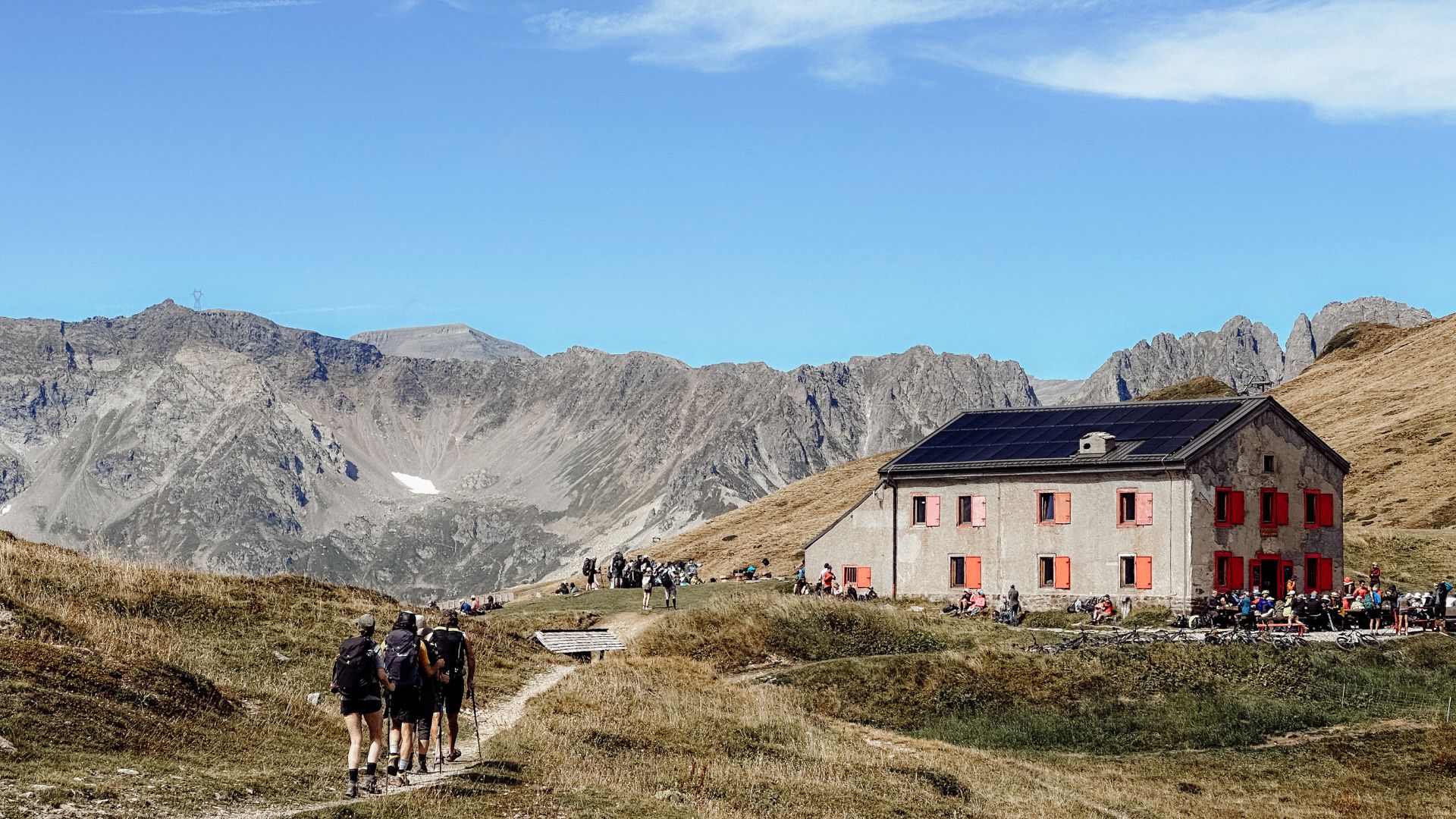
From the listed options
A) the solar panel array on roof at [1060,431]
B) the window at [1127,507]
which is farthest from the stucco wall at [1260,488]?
the window at [1127,507]

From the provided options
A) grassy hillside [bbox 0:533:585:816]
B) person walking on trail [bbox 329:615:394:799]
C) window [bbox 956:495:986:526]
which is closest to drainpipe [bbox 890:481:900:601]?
window [bbox 956:495:986:526]

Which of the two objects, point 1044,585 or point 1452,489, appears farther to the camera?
point 1452,489

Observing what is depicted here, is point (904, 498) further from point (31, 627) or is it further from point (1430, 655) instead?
point (31, 627)

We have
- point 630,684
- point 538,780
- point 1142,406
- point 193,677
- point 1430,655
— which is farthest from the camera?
point 1142,406

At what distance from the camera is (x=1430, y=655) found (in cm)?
4900

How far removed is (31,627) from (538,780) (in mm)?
12440

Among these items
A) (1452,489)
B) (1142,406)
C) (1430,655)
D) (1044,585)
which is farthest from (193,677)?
(1452,489)

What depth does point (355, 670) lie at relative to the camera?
2256cm

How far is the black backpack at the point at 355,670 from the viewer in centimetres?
2255

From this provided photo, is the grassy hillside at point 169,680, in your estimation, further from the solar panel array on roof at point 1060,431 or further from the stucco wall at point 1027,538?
the solar panel array on roof at point 1060,431

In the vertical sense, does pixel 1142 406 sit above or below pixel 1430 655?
above

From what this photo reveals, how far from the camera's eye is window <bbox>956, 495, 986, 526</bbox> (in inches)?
2714

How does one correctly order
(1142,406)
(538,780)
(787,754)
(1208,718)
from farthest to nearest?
(1142,406), (1208,718), (787,754), (538,780)

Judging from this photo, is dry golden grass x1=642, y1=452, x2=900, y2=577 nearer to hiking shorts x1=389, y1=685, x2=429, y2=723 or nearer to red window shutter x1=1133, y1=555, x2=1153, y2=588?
red window shutter x1=1133, y1=555, x2=1153, y2=588
